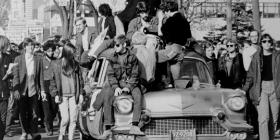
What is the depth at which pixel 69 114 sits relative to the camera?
1625cm

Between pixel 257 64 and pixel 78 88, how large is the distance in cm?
378

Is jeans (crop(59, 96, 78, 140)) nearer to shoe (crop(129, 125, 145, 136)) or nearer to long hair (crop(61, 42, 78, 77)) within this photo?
long hair (crop(61, 42, 78, 77))

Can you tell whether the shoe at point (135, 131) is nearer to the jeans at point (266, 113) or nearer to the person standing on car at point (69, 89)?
the jeans at point (266, 113)

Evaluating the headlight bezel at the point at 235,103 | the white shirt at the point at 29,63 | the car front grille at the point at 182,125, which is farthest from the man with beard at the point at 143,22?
the white shirt at the point at 29,63

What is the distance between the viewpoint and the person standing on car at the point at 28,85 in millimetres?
17547

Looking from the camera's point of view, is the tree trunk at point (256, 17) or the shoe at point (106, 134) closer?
the shoe at point (106, 134)

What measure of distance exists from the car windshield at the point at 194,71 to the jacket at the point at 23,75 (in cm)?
497

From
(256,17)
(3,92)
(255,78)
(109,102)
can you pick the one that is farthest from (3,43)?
(256,17)

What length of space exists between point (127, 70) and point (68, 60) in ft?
12.2

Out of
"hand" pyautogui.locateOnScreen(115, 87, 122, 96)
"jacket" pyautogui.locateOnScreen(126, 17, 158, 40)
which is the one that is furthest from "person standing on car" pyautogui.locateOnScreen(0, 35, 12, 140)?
"hand" pyautogui.locateOnScreen(115, 87, 122, 96)

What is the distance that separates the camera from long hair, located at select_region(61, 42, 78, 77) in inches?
643

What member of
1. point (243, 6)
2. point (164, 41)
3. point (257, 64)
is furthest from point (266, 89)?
point (243, 6)

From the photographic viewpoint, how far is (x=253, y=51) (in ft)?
47.9

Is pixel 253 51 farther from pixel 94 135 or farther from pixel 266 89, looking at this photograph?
pixel 94 135
